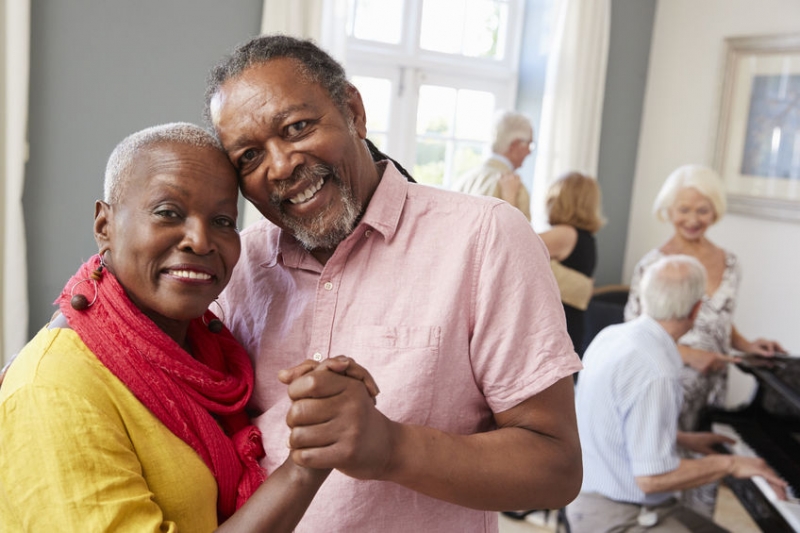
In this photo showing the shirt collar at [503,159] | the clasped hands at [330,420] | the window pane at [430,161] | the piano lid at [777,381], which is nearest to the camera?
the clasped hands at [330,420]

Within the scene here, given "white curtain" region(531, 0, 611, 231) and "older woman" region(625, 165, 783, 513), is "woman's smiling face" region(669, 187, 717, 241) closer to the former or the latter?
"older woman" region(625, 165, 783, 513)

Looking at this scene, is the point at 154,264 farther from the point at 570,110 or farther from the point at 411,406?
the point at 570,110

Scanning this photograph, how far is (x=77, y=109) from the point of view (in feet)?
10.3

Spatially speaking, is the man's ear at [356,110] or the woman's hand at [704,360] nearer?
the man's ear at [356,110]

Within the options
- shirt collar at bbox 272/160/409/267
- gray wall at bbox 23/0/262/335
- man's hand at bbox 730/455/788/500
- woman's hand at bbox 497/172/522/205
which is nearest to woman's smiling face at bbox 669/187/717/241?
woman's hand at bbox 497/172/522/205

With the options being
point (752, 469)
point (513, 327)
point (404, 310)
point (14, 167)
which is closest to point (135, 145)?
point (404, 310)

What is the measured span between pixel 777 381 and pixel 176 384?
2.27 metres

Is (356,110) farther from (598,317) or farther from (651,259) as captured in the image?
(598,317)

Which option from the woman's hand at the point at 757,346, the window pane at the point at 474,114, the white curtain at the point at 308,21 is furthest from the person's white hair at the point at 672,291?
the window pane at the point at 474,114

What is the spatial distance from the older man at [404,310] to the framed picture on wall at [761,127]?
12.2 ft

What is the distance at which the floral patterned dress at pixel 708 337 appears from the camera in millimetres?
3066

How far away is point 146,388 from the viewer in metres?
0.98

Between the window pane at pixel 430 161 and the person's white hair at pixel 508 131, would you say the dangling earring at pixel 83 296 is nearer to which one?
the person's white hair at pixel 508 131

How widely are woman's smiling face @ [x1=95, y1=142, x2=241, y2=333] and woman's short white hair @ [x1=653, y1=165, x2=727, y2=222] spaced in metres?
3.03
